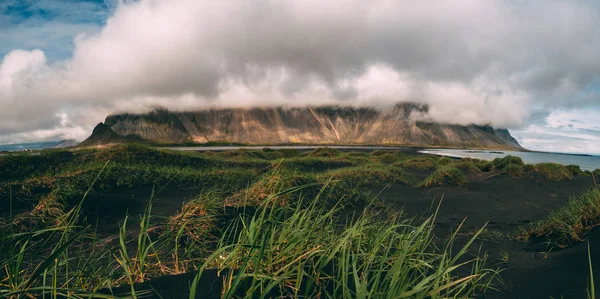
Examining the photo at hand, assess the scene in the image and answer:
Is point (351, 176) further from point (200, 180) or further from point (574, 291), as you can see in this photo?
point (574, 291)

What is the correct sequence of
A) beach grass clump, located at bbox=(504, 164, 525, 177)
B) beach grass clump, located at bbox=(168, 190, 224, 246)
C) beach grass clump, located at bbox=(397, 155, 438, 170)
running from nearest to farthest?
1. beach grass clump, located at bbox=(168, 190, 224, 246)
2. beach grass clump, located at bbox=(504, 164, 525, 177)
3. beach grass clump, located at bbox=(397, 155, 438, 170)

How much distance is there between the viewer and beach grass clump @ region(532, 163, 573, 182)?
1627 centimetres

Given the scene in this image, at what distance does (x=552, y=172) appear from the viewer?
1677 cm

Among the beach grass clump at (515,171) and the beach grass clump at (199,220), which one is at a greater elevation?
the beach grass clump at (199,220)

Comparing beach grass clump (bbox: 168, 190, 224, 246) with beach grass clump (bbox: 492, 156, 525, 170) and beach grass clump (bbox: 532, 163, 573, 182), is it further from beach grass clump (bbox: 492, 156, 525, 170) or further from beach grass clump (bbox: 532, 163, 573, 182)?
beach grass clump (bbox: 492, 156, 525, 170)

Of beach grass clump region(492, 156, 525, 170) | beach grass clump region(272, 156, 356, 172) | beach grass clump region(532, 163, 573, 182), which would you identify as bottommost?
beach grass clump region(532, 163, 573, 182)

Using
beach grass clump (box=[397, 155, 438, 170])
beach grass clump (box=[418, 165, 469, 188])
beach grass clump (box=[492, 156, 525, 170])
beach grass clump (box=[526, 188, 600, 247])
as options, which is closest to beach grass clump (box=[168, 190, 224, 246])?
beach grass clump (box=[526, 188, 600, 247])

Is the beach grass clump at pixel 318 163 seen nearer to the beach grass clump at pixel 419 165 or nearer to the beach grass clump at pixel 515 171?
the beach grass clump at pixel 419 165

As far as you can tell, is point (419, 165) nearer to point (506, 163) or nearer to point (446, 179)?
point (506, 163)

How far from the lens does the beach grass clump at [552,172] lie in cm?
1627

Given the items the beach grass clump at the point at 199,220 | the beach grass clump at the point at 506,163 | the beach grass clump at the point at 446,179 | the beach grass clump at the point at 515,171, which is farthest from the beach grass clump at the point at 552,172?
the beach grass clump at the point at 199,220

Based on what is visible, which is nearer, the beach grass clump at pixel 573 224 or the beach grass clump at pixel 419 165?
the beach grass clump at pixel 573 224

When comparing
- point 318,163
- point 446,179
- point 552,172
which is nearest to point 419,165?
point 318,163

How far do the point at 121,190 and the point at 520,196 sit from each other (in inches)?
490
